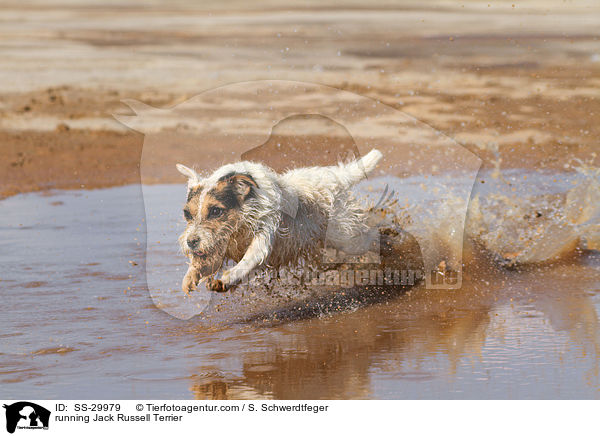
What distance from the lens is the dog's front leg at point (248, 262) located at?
694 cm

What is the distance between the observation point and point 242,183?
7316mm

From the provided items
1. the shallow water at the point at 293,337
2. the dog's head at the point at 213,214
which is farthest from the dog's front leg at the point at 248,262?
the shallow water at the point at 293,337

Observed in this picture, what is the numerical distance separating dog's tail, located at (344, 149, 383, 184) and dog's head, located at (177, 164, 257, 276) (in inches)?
51.7

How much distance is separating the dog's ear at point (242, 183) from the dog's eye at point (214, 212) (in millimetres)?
235

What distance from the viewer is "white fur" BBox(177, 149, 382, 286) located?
24.0ft

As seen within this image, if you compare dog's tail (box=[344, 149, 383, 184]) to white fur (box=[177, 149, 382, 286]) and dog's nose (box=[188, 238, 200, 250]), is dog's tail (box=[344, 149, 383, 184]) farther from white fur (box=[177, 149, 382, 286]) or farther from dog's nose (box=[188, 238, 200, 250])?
dog's nose (box=[188, 238, 200, 250])

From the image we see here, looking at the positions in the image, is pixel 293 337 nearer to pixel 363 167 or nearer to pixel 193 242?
pixel 193 242

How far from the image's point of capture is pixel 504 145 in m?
15.7

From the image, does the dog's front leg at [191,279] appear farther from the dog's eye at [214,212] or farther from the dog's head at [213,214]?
the dog's eye at [214,212]

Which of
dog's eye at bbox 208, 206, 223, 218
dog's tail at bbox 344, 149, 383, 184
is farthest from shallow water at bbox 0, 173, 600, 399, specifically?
dog's eye at bbox 208, 206, 223, 218

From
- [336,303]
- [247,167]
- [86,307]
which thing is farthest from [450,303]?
[86,307]
